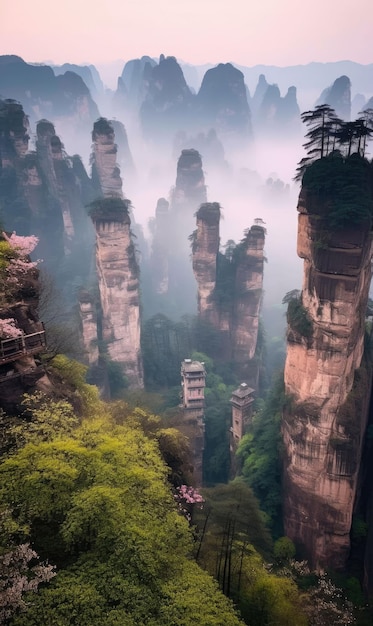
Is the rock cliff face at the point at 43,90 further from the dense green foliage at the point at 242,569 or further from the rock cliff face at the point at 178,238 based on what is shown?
the dense green foliage at the point at 242,569

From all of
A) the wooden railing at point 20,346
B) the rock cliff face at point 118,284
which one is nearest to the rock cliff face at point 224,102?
the rock cliff face at point 118,284

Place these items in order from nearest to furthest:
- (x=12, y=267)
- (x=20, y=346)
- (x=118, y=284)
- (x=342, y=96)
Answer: (x=20, y=346)
(x=12, y=267)
(x=118, y=284)
(x=342, y=96)

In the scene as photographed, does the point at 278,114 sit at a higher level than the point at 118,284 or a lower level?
higher

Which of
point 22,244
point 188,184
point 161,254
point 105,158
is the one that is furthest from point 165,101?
point 22,244

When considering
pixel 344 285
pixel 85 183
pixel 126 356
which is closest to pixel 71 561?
pixel 344 285

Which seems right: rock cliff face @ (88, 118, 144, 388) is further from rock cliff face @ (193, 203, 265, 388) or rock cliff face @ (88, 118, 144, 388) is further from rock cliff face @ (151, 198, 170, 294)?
rock cliff face @ (151, 198, 170, 294)

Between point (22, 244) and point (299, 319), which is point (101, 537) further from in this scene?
point (299, 319)
